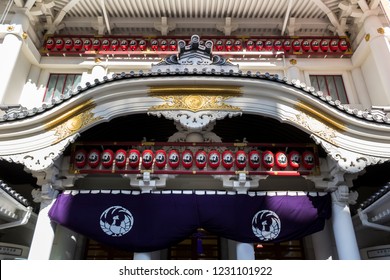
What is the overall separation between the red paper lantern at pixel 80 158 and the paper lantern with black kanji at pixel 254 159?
4.74 m

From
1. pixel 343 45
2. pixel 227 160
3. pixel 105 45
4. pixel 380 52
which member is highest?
pixel 105 45

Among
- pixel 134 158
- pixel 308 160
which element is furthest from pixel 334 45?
pixel 134 158

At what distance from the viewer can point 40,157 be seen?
25.8ft

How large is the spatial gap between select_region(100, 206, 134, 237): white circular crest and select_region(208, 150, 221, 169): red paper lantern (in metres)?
2.59

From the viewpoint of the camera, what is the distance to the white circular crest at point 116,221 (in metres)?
7.74

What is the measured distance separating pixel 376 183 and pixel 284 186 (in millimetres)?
3133

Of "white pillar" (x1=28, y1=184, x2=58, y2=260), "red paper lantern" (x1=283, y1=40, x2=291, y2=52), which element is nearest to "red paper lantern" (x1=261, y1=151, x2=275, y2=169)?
"white pillar" (x1=28, y1=184, x2=58, y2=260)

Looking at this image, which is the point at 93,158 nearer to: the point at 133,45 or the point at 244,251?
the point at 244,251

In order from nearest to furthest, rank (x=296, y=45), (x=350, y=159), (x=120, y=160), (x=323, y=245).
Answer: (x=350, y=159), (x=120, y=160), (x=323, y=245), (x=296, y=45)

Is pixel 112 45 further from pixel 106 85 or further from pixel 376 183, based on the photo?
pixel 376 183

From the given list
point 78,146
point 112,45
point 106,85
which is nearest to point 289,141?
point 106,85

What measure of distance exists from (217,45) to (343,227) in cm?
980

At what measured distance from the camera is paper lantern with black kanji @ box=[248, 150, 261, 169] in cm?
832

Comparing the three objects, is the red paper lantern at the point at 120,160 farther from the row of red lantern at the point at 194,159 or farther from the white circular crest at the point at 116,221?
the white circular crest at the point at 116,221
